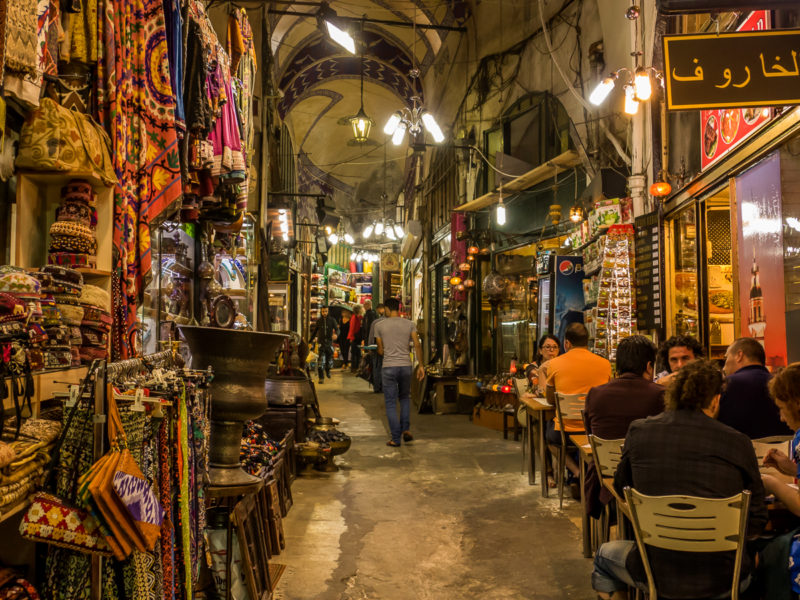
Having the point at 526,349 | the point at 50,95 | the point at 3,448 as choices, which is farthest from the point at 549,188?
the point at 3,448

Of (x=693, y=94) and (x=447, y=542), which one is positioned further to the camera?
(x=447, y=542)

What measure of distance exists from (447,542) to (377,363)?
9.78 m

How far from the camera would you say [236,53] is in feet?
18.5

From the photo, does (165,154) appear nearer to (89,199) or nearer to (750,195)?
(89,199)

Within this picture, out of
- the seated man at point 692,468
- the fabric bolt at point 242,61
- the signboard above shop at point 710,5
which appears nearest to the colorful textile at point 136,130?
the fabric bolt at point 242,61

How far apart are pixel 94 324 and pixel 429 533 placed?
315 centimetres

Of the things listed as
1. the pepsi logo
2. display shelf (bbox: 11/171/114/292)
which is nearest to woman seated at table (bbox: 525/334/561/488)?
the pepsi logo

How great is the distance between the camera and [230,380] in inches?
142

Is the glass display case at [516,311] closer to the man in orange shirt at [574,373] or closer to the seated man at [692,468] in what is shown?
the man in orange shirt at [574,373]

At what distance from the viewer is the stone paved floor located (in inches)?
163

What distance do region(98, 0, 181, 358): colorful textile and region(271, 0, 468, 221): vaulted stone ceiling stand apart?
307 inches

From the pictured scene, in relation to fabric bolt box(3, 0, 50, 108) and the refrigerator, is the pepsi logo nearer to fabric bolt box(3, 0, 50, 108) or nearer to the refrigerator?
the refrigerator

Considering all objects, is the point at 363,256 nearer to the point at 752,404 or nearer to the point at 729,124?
the point at 729,124

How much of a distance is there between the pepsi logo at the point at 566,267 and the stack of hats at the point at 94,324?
715 centimetres
